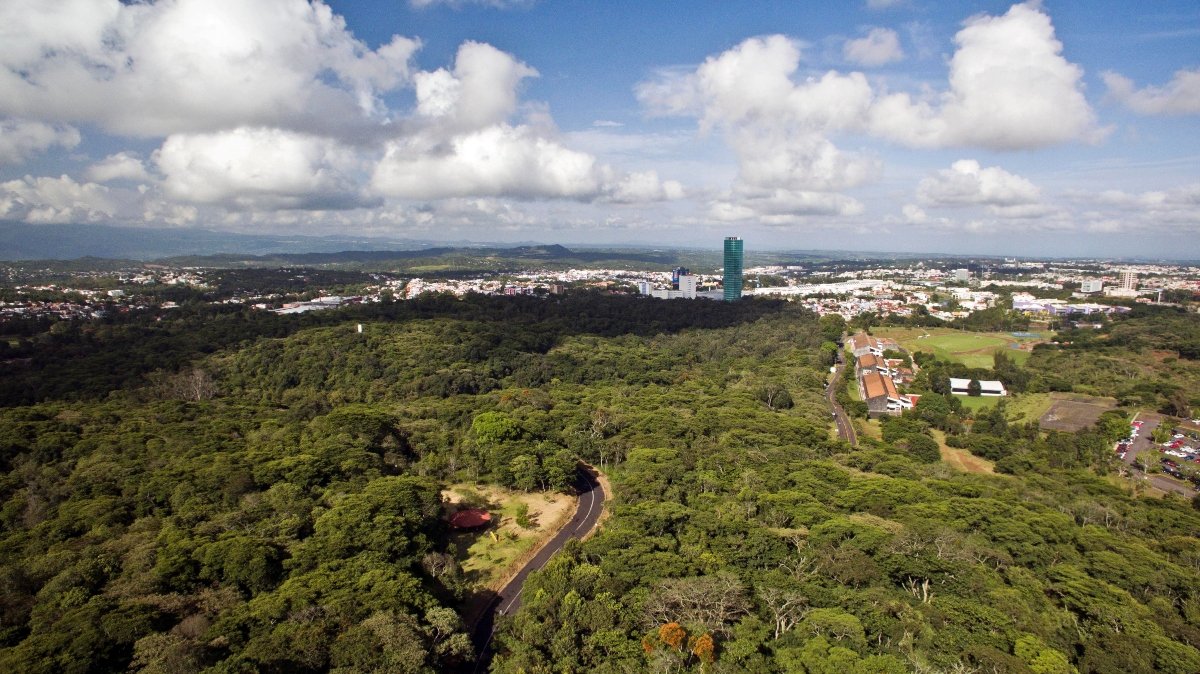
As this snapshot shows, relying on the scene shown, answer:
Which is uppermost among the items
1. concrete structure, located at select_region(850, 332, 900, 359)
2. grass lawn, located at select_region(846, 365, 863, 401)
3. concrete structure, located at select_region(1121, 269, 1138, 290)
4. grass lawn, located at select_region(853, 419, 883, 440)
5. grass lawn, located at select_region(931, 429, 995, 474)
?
concrete structure, located at select_region(1121, 269, 1138, 290)

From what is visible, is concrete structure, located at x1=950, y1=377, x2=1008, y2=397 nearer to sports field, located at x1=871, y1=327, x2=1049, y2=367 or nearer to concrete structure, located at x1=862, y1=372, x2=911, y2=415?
concrete structure, located at x1=862, y1=372, x2=911, y2=415

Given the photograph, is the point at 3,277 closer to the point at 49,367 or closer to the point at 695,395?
the point at 49,367

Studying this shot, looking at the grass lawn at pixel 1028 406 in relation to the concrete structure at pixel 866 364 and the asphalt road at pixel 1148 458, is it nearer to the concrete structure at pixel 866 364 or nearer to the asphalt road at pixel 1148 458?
the asphalt road at pixel 1148 458

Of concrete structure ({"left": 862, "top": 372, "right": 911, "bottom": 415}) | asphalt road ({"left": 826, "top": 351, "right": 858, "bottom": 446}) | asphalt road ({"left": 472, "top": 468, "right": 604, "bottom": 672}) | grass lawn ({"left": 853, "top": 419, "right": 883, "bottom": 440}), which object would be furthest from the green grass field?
asphalt road ({"left": 472, "top": 468, "right": 604, "bottom": 672})

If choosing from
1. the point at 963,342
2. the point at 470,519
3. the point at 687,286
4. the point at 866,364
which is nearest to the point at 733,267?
the point at 687,286

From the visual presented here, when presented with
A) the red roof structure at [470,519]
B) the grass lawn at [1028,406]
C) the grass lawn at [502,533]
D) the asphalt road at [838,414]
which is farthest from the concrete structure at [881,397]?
the red roof structure at [470,519]

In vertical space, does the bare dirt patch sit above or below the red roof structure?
above

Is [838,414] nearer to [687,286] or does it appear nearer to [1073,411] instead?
[1073,411]
